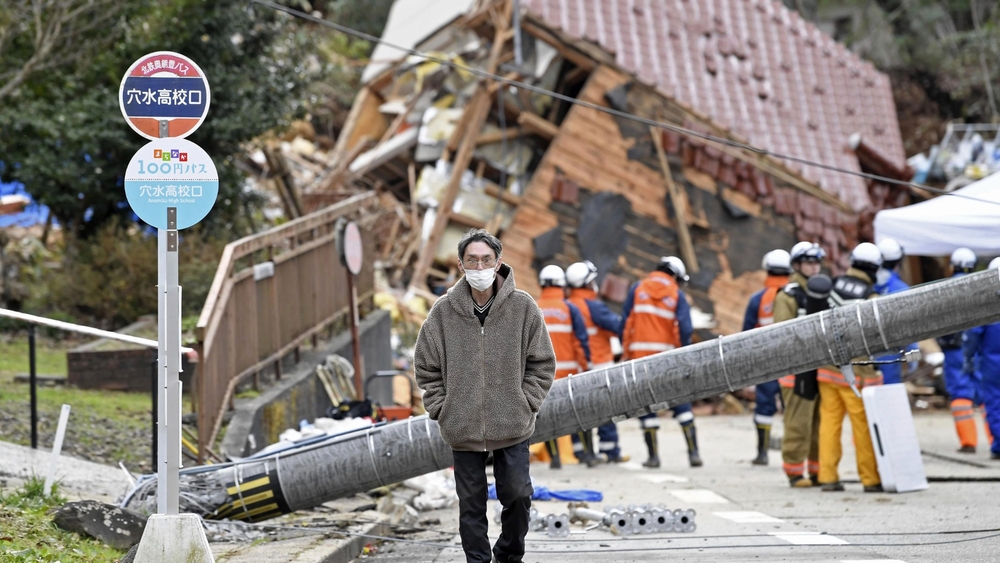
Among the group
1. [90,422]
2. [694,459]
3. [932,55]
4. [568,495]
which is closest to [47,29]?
[90,422]

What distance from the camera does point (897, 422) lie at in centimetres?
956

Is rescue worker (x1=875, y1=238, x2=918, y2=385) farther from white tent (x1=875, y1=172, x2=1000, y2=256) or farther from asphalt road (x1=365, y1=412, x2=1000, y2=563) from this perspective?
asphalt road (x1=365, y1=412, x2=1000, y2=563)

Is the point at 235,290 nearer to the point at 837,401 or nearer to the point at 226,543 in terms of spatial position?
the point at 226,543

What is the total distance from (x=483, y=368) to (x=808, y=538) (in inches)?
111

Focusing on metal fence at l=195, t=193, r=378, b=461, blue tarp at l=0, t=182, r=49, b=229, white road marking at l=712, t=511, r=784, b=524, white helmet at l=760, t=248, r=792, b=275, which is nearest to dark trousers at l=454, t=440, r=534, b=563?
white road marking at l=712, t=511, r=784, b=524

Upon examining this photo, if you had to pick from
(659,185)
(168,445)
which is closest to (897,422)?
(168,445)

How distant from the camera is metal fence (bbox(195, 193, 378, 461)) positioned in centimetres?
952

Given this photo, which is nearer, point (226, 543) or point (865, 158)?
point (226, 543)

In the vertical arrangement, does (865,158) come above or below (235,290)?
above

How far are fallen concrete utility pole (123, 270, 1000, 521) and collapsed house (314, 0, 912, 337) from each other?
36.3 feet

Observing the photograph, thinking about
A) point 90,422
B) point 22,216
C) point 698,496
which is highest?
point 22,216

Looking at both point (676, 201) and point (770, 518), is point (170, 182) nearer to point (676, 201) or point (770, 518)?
point (770, 518)

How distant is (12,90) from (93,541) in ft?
27.2

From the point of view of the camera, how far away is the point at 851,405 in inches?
390
